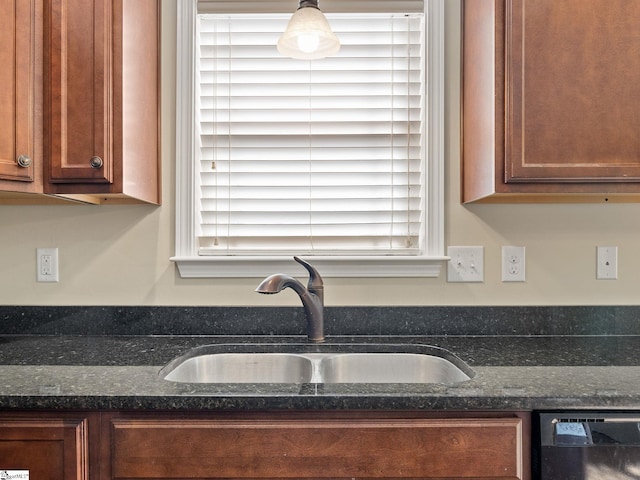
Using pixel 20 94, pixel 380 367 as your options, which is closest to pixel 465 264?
pixel 380 367

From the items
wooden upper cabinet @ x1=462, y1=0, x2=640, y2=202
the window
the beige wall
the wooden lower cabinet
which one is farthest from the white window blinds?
the wooden lower cabinet

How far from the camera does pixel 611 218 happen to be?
5.23 ft

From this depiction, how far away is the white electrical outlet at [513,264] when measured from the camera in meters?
1.60

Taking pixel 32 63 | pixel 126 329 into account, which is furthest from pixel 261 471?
pixel 32 63

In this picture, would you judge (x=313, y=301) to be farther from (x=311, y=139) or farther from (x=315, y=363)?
(x=311, y=139)

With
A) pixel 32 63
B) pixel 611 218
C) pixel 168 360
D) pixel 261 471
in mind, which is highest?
pixel 32 63

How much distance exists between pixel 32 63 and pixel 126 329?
871 millimetres

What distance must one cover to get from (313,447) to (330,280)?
702mm

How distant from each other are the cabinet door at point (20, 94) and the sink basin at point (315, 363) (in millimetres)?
698

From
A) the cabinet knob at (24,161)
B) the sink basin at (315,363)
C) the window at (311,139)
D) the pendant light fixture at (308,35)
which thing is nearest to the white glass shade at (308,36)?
the pendant light fixture at (308,35)

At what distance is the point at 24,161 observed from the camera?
122 centimetres

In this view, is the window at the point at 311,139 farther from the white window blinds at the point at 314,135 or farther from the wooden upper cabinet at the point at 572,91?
the wooden upper cabinet at the point at 572,91

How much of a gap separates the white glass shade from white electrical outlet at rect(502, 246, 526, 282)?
90 centimetres

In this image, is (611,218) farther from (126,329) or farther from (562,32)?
(126,329)
